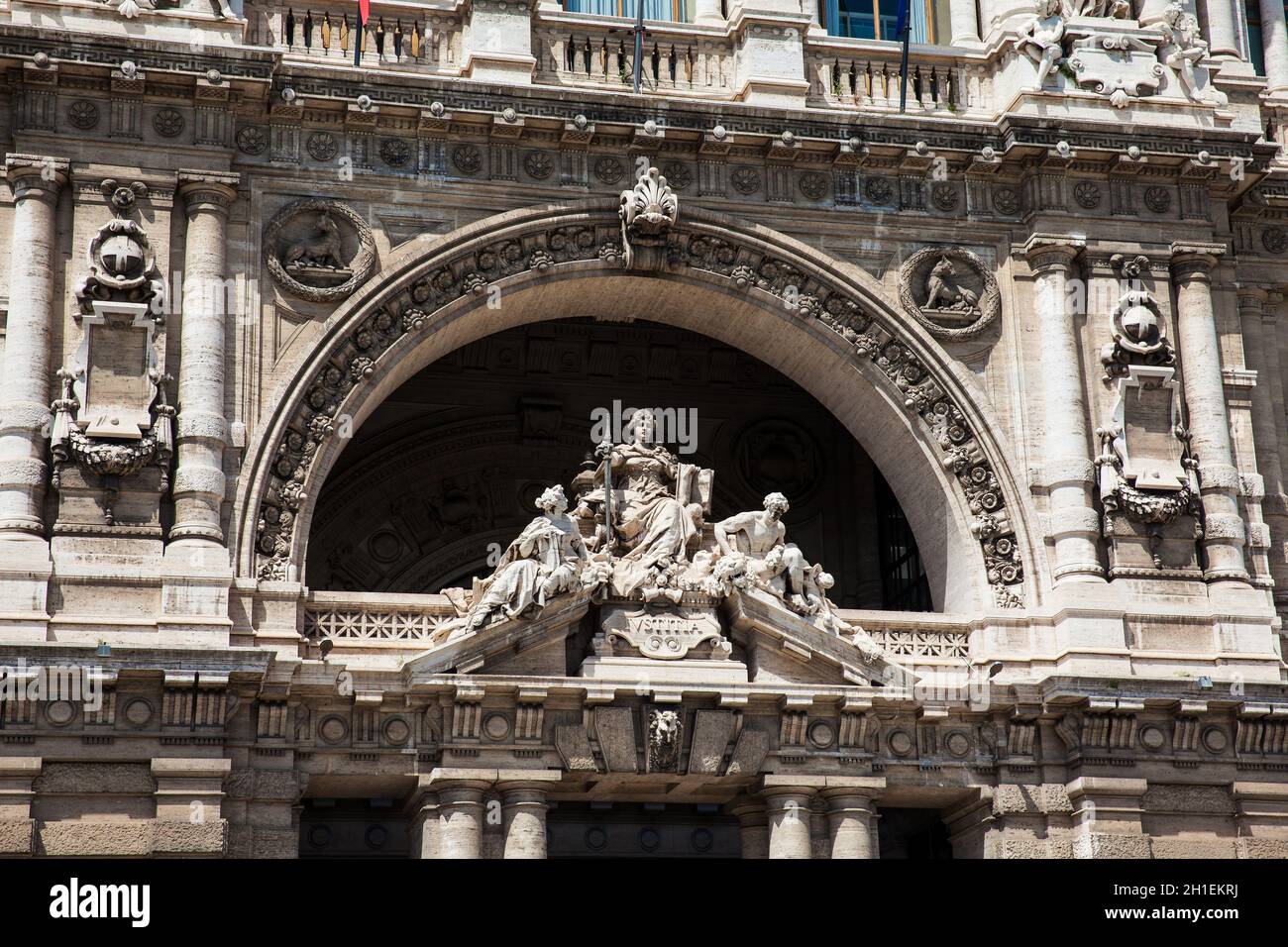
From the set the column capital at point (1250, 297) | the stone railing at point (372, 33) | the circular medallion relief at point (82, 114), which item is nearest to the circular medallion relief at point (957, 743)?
the column capital at point (1250, 297)

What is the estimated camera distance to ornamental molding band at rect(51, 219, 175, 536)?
63.3ft

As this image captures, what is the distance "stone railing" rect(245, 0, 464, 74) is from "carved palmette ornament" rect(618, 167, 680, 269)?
230 cm

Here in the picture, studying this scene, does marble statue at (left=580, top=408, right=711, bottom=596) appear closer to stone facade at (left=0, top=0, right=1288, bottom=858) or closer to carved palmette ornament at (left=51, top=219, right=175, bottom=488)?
stone facade at (left=0, top=0, right=1288, bottom=858)

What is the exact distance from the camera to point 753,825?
68.0 feet

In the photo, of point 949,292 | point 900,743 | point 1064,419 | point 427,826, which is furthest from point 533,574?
point 1064,419

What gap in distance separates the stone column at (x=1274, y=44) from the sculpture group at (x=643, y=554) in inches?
354

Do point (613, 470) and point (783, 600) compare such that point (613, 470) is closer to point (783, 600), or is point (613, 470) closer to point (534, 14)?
point (783, 600)

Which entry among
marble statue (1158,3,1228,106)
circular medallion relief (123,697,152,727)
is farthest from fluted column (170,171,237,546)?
marble statue (1158,3,1228,106)

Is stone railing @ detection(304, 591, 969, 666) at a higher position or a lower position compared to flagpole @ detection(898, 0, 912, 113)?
lower

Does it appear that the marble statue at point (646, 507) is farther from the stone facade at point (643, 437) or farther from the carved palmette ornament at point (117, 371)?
the carved palmette ornament at point (117, 371)

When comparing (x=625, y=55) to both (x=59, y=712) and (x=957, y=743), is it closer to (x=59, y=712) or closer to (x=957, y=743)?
(x=957, y=743)

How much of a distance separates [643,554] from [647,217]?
3.51 metres

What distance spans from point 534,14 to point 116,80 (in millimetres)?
4487

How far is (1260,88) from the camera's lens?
2397 centimetres
